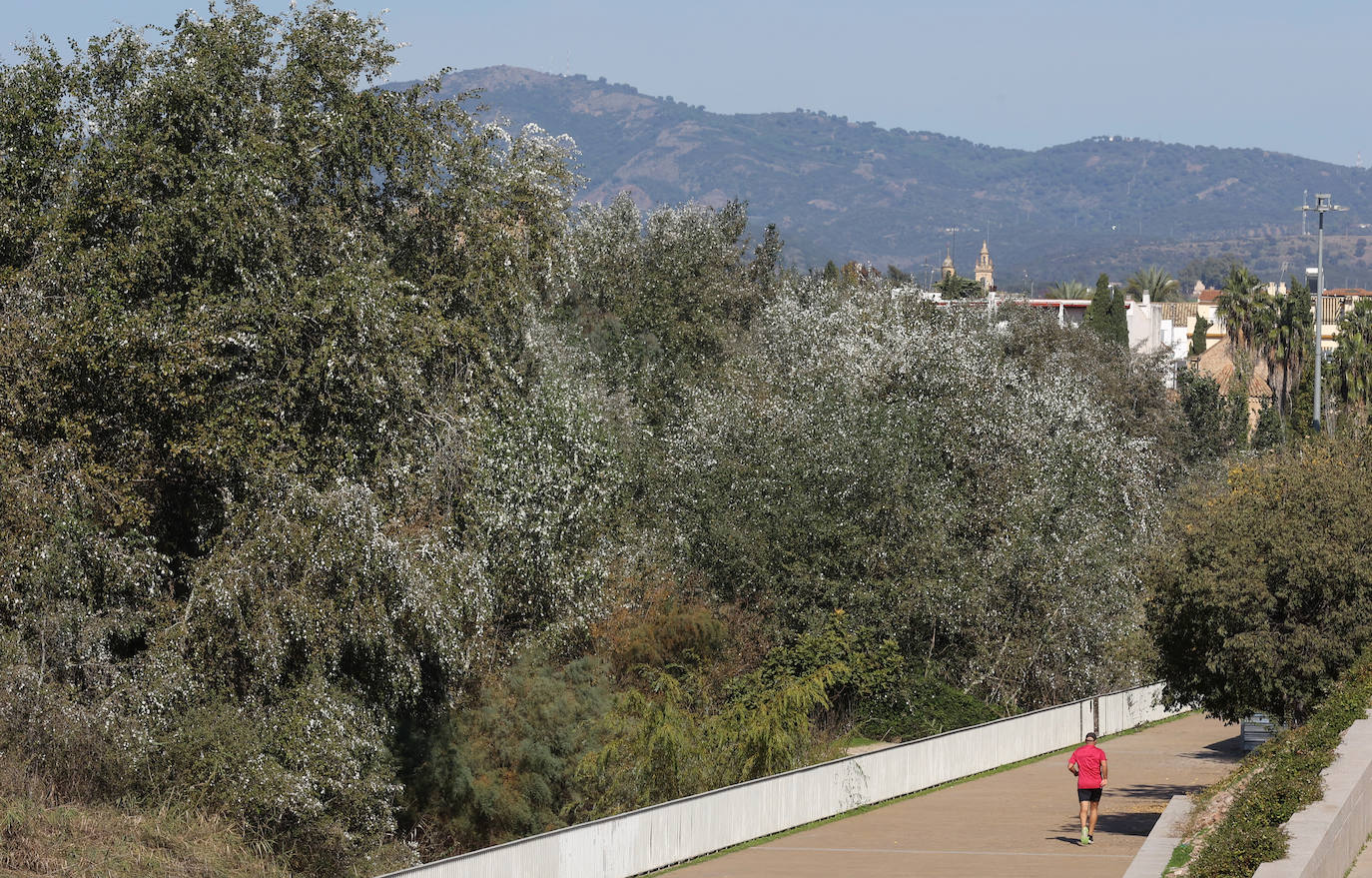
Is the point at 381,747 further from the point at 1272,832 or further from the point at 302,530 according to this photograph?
the point at 1272,832

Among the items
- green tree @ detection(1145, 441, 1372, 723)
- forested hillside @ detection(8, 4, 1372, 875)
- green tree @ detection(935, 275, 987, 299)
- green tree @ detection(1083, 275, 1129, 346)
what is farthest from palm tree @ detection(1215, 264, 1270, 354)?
green tree @ detection(1145, 441, 1372, 723)

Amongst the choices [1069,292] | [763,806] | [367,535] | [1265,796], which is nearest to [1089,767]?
[763,806]

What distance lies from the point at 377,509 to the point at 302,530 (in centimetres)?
104

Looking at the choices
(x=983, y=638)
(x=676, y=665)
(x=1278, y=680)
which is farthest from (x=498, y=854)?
(x=983, y=638)

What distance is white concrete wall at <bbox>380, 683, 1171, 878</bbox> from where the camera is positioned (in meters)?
18.5

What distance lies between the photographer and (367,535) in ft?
69.2

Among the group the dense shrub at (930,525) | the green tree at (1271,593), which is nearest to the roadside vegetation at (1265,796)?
the green tree at (1271,593)

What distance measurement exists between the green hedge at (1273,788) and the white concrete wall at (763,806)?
7.50 m

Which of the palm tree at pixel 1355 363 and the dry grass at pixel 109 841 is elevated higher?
the palm tree at pixel 1355 363

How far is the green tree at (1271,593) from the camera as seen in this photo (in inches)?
788

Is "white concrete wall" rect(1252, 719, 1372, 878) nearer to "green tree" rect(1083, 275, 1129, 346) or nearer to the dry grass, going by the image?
the dry grass

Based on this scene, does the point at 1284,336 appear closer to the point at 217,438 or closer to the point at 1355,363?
the point at 1355,363

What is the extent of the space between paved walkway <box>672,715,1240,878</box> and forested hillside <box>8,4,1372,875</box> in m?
2.78

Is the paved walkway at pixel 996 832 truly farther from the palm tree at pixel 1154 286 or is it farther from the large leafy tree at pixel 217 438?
the palm tree at pixel 1154 286
